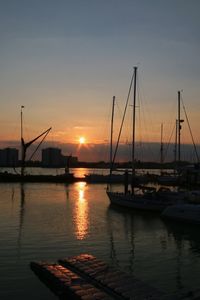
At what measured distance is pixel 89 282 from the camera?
52.7 feet

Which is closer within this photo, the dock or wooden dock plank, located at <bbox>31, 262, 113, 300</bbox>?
the dock

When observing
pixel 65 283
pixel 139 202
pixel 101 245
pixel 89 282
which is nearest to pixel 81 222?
pixel 101 245

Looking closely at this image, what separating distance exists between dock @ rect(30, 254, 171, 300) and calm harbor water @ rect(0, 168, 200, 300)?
1.59ft

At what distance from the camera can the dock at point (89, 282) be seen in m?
14.5

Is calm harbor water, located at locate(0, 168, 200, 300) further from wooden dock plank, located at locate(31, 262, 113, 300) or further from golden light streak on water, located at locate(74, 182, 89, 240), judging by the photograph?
wooden dock plank, located at locate(31, 262, 113, 300)

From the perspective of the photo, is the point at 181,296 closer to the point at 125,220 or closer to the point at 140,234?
the point at 140,234

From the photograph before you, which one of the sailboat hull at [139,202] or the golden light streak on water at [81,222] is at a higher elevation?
the sailboat hull at [139,202]

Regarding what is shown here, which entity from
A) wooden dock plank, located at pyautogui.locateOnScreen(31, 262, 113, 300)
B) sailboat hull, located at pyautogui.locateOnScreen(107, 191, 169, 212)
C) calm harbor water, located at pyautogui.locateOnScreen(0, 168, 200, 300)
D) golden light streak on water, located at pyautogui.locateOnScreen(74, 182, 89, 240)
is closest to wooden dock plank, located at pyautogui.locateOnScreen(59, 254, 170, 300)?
wooden dock plank, located at pyautogui.locateOnScreen(31, 262, 113, 300)

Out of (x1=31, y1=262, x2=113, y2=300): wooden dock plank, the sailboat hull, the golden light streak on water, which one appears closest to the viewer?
(x1=31, y1=262, x2=113, y2=300): wooden dock plank

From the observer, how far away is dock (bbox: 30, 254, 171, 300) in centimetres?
1450

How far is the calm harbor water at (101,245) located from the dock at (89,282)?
0.48 metres

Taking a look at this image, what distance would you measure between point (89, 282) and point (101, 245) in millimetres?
9033

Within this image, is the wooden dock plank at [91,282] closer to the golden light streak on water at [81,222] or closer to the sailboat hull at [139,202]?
the golden light streak on water at [81,222]

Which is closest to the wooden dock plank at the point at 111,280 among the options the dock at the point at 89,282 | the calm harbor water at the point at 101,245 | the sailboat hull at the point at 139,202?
the dock at the point at 89,282
